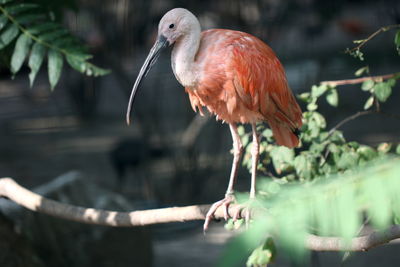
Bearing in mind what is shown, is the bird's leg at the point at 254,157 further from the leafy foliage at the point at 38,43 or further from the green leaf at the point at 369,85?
the leafy foliage at the point at 38,43

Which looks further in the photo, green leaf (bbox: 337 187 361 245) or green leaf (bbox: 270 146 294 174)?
green leaf (bbox: 270 146 294 174)

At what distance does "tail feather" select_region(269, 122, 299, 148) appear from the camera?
362 centimetres

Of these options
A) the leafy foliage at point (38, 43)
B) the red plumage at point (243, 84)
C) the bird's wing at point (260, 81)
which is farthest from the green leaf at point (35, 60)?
the bird's wing at point (260, 81)

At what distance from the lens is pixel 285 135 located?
3621 mm

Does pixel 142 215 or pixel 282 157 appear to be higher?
pixel 282 157

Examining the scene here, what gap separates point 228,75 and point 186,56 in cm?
24

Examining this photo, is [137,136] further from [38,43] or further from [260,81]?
[260,81]

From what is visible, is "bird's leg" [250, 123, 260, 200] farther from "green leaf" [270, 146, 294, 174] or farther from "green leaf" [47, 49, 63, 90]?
"green leaf" [47, 49, 63, 90]

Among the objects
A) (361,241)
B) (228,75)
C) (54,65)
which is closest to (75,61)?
(54,65)

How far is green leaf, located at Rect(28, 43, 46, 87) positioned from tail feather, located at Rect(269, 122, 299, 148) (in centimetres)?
132

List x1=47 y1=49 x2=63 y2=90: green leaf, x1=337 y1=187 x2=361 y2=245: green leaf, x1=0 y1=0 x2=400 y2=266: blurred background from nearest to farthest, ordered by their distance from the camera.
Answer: x1=337 y1=187 x2=361 y2=245: green leaf < x1=47 y1=49 x2=63 y2=90: green leaf < x1=0 y1=0 x2=400 y2=266: blurred background

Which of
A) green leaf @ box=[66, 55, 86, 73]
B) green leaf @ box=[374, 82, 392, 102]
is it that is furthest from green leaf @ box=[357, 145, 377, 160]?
green leaf @ box=[66, 55, 86, 73]

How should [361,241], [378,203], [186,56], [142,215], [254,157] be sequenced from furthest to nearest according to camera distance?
[254,157], [186,56], [142,215], [361,241], [378,203]

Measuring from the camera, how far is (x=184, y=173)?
8.41 m
